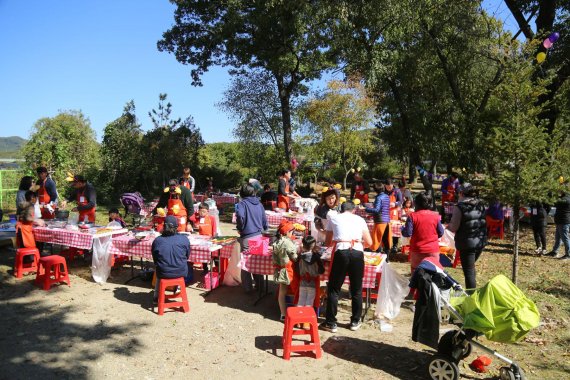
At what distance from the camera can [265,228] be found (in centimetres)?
680

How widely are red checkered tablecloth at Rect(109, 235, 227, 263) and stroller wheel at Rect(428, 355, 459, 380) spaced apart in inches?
142

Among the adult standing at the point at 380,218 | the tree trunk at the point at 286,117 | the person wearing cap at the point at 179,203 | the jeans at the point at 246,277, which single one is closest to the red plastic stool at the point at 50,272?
the person wearing cap at the point at 179,203

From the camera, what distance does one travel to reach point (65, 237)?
24.2ft

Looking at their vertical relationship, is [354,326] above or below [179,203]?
below

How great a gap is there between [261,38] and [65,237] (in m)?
11.3

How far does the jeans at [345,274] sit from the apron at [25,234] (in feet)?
18.4

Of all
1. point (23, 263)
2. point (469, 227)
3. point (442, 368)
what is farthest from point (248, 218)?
point (23, 263)

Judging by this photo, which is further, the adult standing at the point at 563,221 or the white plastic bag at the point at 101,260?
the adult standing at the point at 563,221

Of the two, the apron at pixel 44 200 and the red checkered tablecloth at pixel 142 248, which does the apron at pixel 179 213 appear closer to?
the red checkered tablecloth at pixel 142 248

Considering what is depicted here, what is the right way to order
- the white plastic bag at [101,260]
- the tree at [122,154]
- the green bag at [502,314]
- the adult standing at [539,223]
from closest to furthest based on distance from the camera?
the green bag at [502,314]
the white plastic bag at [101,260]
the adult standing at [539,223]
the tree at [122,154]

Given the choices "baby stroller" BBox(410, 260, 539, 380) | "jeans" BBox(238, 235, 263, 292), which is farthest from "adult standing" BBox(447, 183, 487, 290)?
"jeans" BBox(238, 235, 263, 292)

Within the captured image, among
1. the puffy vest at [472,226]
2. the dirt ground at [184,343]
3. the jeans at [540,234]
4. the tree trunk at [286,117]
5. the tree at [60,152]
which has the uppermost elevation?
the tree trunk at [286,117]

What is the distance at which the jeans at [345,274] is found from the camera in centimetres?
507

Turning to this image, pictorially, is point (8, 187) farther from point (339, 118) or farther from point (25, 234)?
point (339, 118)
